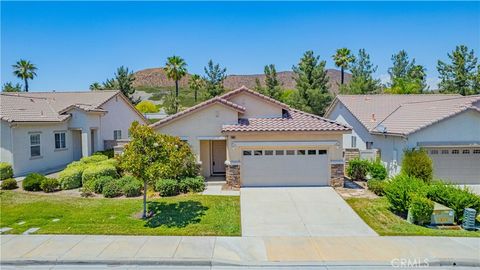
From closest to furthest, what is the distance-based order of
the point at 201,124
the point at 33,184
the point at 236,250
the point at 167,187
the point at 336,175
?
the point at 236,250 < the point at 167,187 < the point at 33,184 < the point at 336,175 < the point at 201,124

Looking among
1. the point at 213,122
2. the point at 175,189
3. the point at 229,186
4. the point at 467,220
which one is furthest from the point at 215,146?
the point at 467,220

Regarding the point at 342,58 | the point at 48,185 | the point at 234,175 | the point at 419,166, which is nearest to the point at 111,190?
the point at 48,185

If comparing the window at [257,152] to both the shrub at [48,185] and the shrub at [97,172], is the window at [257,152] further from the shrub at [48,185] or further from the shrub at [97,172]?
the shrub at [48,185]

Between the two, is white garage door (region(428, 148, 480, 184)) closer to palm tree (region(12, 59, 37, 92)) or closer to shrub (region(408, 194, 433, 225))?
shrub (region(408, 194, 433, 225))

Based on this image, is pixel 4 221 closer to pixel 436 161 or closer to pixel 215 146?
pixel 215 146

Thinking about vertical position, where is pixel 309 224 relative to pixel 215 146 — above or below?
below

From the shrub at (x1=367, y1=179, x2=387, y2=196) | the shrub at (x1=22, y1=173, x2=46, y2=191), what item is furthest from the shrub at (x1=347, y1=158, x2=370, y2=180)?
the shrub at (x1=22, y1=173, x2=46, y2=191)

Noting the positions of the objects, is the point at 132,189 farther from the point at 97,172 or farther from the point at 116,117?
the point at 116,117
